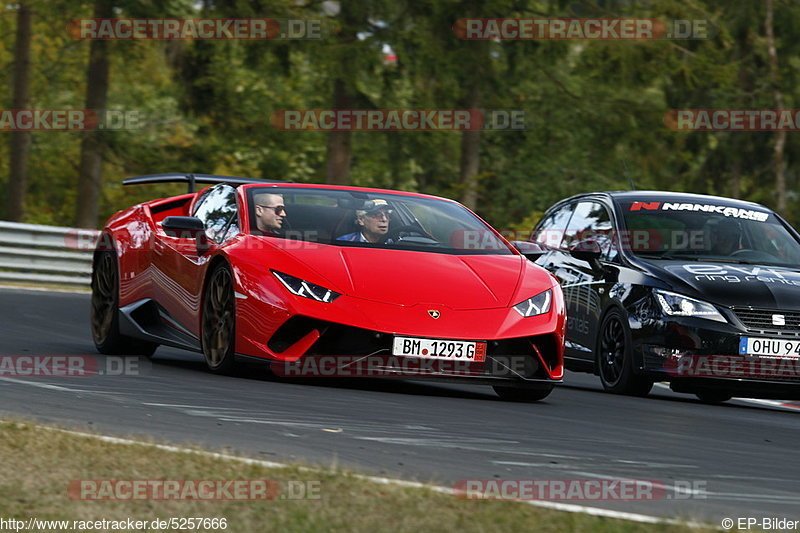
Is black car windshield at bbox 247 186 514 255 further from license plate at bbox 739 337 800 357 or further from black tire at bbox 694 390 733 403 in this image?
black tire at bbox 694 390 733 403

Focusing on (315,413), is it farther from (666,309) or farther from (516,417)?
(666,309)

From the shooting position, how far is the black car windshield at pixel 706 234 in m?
11.4

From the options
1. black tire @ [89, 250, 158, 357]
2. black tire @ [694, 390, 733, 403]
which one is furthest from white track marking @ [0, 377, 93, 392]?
black tire @ [694, 390, 733, 403]

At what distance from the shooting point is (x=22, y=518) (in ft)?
15.3

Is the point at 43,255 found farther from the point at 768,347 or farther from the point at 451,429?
the point at 451,429

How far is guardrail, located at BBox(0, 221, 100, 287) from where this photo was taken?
2191 centimetres

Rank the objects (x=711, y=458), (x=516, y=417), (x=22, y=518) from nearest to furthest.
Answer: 1. (x=22, y=518)
2. (x=711, y=458)
3. (x=516, y=417)

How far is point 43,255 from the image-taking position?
22.1 m

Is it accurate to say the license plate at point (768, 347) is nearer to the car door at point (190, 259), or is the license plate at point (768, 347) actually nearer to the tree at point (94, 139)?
the car door at point (190, 259)

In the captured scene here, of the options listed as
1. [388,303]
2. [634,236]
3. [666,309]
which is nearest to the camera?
[388,303]

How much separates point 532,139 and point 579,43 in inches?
302

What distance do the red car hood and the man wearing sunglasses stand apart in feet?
1.20

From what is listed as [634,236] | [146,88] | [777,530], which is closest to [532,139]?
[146,88]

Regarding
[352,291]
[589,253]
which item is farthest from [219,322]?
[589,253]
